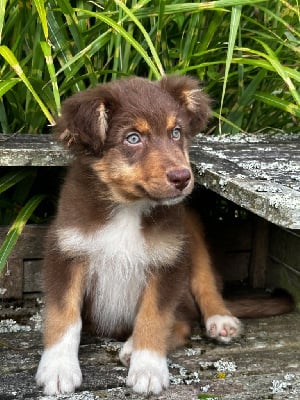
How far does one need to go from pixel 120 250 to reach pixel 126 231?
0.08 meters

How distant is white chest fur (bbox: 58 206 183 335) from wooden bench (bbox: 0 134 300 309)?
317 millimetres

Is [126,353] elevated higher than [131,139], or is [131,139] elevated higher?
[131,139]

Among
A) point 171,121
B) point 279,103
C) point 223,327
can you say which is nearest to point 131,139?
point 171,121

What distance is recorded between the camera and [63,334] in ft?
9.32

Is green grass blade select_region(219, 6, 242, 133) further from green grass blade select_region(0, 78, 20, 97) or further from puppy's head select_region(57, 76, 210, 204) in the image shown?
green grass blade select_region(0, 78, 20, 97)

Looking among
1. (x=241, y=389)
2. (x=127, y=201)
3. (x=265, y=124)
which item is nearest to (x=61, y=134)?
(x=127, y=201)

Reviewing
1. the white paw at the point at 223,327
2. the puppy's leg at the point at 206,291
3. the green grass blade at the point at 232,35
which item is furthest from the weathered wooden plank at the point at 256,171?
the white paw at the point at 223,327

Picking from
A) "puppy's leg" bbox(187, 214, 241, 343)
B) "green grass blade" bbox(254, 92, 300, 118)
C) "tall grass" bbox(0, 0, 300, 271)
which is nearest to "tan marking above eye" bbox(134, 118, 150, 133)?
"tall grass" bbox(0, 0, 300, 271)

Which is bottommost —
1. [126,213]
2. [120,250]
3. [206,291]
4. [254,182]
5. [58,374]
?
[58,374]

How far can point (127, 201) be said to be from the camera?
9.05 feet

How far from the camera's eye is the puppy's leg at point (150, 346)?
2.68m

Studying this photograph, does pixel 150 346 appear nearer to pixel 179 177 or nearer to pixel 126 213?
pixel 126 213

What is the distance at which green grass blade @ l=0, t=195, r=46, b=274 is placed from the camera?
319cm

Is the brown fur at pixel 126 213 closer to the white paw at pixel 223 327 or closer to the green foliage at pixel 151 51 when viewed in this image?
the white paw at pixel 223 327
